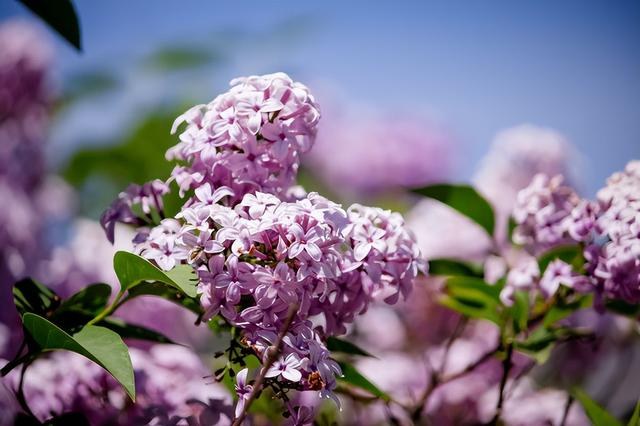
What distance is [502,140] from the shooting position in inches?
89.1

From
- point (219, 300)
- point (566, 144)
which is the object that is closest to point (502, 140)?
point (566, 144)

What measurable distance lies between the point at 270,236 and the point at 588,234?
1.59ft

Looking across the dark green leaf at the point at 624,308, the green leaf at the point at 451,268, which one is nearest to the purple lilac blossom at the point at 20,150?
the green leaf at the point at 451,268

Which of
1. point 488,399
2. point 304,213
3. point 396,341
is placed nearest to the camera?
point 304,213

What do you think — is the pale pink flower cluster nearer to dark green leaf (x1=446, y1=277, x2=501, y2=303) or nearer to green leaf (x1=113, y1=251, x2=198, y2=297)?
green leaf (x1=113, y1=251, x2=198, y2=297)

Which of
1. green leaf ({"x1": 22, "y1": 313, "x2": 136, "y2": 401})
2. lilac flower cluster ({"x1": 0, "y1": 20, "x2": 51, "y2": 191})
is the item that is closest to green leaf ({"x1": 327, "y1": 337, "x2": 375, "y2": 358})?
green leaf ({"x1": 22, "y1": 313, "x2": 136, "y2": 401})

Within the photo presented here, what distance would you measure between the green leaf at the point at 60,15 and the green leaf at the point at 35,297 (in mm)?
A: 323

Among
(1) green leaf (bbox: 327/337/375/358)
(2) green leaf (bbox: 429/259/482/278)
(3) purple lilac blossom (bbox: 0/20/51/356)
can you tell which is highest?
(2) green leaf (bbox: 429/259/482/278)

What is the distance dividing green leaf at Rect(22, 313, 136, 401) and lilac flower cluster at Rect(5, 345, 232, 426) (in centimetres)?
24

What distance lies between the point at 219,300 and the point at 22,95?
2287mm

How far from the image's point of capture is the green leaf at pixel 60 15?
33.7 inches

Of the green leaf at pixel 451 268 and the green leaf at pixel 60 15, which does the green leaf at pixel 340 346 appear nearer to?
the green leaf at pixel 451 268

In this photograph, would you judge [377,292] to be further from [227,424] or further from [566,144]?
[566,144]

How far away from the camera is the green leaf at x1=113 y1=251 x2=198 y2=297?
738 millimetres
